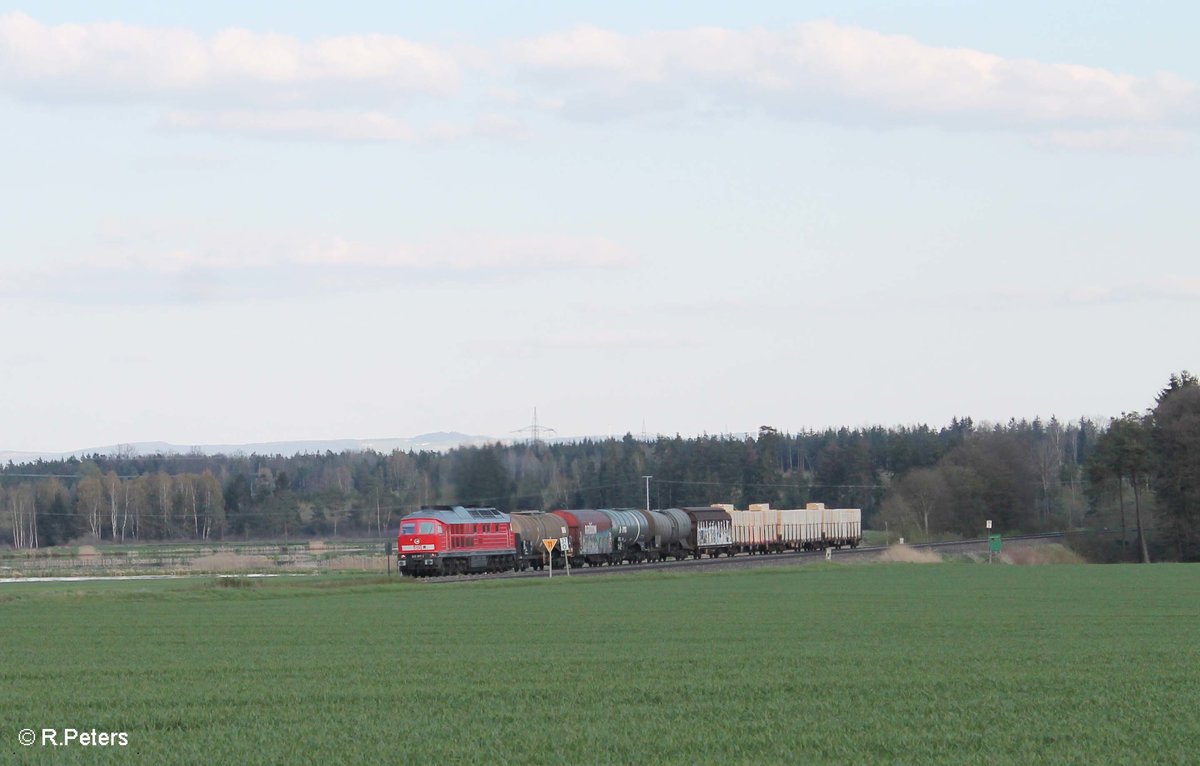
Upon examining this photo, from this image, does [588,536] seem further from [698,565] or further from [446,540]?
[446,540]

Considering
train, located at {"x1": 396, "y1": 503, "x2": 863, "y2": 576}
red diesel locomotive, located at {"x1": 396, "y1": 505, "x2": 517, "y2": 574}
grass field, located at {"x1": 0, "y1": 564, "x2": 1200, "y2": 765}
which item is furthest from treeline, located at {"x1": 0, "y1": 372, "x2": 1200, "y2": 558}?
grass field, located at {"x1": 0, "y1": 564, "x2": 1200, "y2": 765}

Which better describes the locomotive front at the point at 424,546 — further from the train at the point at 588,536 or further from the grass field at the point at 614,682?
the grass field at the point at 614,682

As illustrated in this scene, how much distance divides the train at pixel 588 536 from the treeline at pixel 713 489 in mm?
18017

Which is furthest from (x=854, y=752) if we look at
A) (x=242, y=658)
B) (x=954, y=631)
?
(x=954, y=631)

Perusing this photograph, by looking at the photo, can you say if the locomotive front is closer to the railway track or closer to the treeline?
the railway track

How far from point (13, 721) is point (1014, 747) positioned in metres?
12.3

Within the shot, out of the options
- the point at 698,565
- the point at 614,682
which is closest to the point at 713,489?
the point at 698,565

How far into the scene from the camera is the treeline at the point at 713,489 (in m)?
113

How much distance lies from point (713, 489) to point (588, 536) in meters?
99.9

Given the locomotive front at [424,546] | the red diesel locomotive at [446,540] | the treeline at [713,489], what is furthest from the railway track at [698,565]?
the treeline at [713,489]

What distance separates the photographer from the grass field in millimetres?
15727

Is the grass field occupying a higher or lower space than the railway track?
higher

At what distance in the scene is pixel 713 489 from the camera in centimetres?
17312

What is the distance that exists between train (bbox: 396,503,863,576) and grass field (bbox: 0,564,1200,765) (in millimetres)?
20718
